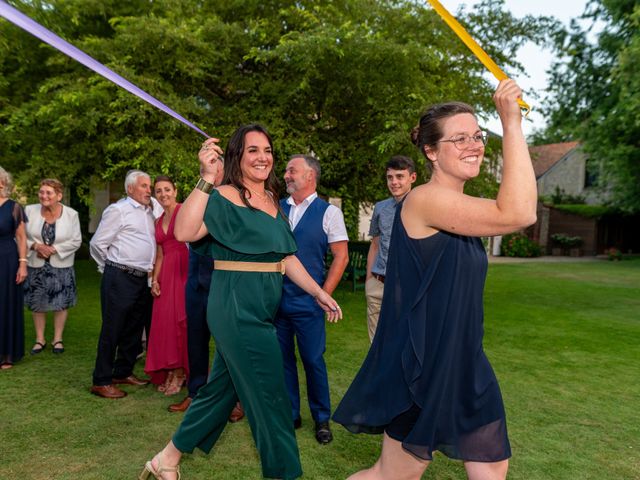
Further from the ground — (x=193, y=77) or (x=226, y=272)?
(x=193, y=77)

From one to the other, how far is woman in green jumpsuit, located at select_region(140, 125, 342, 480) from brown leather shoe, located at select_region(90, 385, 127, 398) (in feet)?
6.67

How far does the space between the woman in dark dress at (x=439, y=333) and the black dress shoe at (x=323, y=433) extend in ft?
6.38

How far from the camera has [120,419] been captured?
4.55 metres

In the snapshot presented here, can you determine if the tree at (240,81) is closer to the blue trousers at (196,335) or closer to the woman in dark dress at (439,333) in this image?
the blue trousers at (196,335)

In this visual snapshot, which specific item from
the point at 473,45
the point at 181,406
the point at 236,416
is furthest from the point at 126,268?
the point at 473,45

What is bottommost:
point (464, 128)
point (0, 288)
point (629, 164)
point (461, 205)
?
point (0, 288)

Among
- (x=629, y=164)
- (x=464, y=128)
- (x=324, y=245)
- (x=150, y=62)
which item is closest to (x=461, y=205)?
(x=464, y=128)

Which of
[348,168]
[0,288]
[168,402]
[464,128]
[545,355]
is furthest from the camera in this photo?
[348,168]

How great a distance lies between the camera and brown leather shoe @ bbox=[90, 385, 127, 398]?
16.5 feet

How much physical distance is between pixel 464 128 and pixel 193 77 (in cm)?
936

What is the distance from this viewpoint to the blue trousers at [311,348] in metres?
4.28

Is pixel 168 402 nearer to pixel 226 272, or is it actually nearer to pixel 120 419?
pixel 120 419

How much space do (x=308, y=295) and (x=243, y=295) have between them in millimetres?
1343

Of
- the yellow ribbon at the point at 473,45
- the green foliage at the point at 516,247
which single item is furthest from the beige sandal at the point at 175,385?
the green foliage at the point at 516,247
